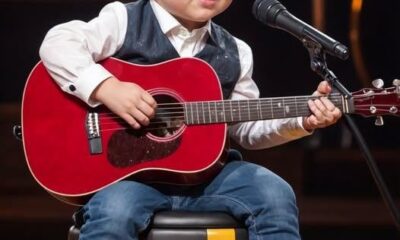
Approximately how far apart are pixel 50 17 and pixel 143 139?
4.19 ft

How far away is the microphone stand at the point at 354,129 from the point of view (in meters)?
1.36

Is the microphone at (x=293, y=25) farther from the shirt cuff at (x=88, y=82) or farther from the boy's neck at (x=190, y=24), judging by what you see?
the shirt cuff at (x=88, y=82)

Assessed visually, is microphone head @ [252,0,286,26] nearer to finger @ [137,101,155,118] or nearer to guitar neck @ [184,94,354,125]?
guitar neck @ [184,94,354,125]

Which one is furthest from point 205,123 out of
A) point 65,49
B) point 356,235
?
point 356,235

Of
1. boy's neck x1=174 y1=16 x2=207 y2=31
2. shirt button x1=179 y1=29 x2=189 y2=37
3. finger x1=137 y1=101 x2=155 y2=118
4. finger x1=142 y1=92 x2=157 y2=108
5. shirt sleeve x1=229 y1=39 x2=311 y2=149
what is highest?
boy's neck x1=174 y1=16 x2=207 y2=31

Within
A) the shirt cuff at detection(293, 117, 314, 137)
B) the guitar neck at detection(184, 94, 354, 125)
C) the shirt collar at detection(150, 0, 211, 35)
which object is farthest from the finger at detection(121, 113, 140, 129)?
the shirt cuff at detection(293, 117, 314, 137)

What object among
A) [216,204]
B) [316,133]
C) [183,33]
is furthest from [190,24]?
[316,133]

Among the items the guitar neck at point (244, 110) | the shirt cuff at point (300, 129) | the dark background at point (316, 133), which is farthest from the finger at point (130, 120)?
the dark background at point (316, 133)

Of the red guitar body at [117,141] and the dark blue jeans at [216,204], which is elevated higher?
the red guitar body at [117,141]

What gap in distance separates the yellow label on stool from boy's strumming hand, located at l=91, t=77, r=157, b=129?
0.82ft

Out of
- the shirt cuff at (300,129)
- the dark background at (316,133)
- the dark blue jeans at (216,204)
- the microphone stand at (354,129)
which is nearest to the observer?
the microphone stand at (354,129)

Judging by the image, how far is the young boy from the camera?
152 cm

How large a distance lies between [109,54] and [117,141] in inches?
7.6

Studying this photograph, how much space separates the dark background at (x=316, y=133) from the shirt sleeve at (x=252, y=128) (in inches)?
36.6
